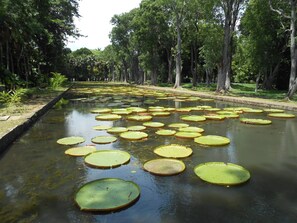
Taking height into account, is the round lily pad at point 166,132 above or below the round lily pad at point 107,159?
above

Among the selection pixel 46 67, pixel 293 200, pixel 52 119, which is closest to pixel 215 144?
pixel 293 200

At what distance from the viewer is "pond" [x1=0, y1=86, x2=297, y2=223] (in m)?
3.31

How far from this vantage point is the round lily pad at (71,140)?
255 inches

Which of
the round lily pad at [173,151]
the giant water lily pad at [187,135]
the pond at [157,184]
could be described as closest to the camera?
the pond at [157,184]

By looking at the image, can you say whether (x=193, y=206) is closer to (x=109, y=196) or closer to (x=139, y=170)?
(x=109, y=196)

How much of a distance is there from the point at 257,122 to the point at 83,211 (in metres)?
7.36

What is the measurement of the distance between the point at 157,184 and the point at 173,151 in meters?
1.53

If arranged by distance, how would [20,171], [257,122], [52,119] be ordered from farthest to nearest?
[52,119] < [257,122] < [20,171]

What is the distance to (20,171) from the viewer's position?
475cm

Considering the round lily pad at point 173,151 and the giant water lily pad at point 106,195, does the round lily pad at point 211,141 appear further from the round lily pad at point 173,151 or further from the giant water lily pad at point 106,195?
the giant water lily pad at point 106,195

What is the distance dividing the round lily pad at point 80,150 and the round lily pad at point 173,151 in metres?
1.40

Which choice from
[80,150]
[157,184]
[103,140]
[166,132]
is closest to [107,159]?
[80,150]

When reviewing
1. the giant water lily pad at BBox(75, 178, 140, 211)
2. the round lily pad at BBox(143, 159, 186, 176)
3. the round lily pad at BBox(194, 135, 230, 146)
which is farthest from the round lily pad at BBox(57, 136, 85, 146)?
the round lily pad at BBox(194, 135, 230, 146)

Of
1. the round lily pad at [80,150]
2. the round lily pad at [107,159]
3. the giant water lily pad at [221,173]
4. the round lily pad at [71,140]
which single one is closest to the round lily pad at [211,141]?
the giant water lily pad at [221,173]
